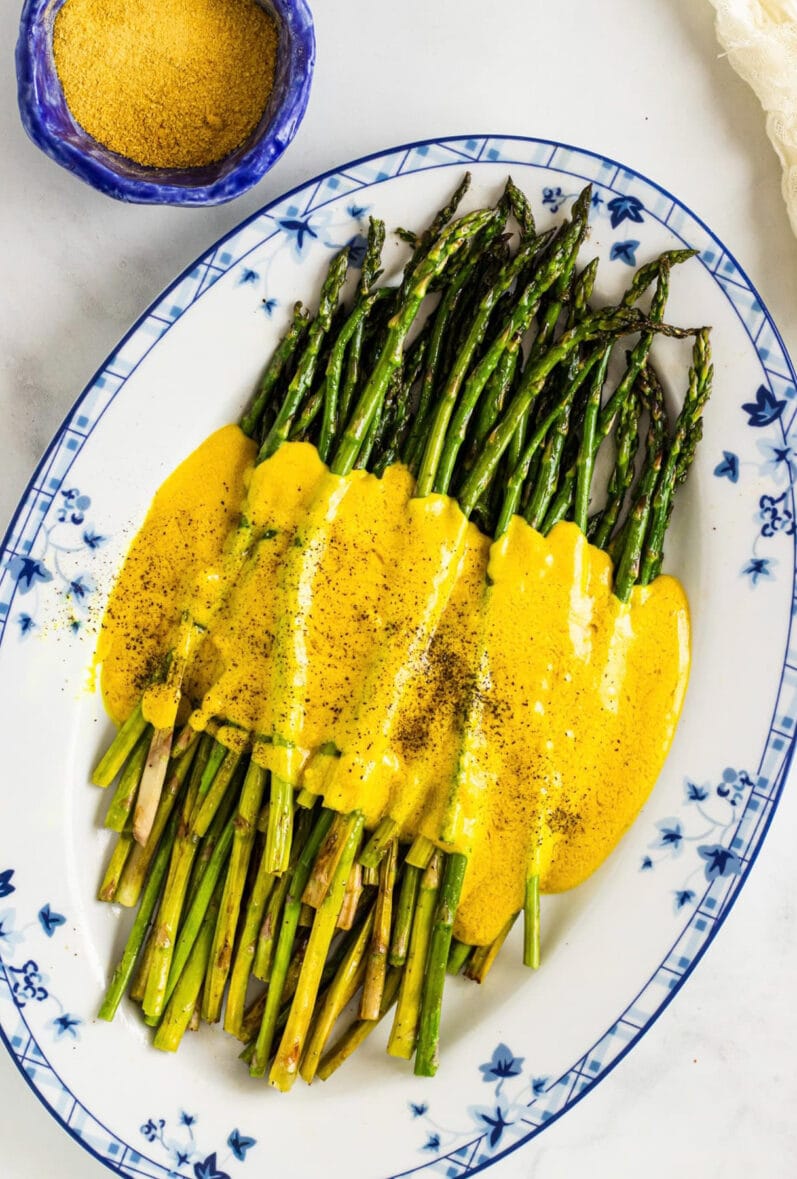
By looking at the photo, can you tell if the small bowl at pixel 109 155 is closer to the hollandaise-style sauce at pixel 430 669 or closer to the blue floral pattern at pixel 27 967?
the hollandaise-style sauce at pixel 430 669

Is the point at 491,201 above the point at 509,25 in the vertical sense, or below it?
below

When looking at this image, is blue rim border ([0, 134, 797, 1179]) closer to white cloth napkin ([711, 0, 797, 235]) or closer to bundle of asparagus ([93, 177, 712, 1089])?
bundle of asparagus ([93, 177, 712, 1089])

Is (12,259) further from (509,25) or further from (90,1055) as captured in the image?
(90,1055)

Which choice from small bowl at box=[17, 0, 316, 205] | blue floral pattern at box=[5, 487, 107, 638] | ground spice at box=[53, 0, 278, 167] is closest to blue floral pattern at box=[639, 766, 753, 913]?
blue floral pattern at box=[5, 487, 107, 638]

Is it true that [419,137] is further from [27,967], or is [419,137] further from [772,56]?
[27,967]

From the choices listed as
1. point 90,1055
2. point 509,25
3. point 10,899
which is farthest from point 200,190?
point 90,1055

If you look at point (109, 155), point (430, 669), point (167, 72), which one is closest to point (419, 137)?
point (167, 72)
